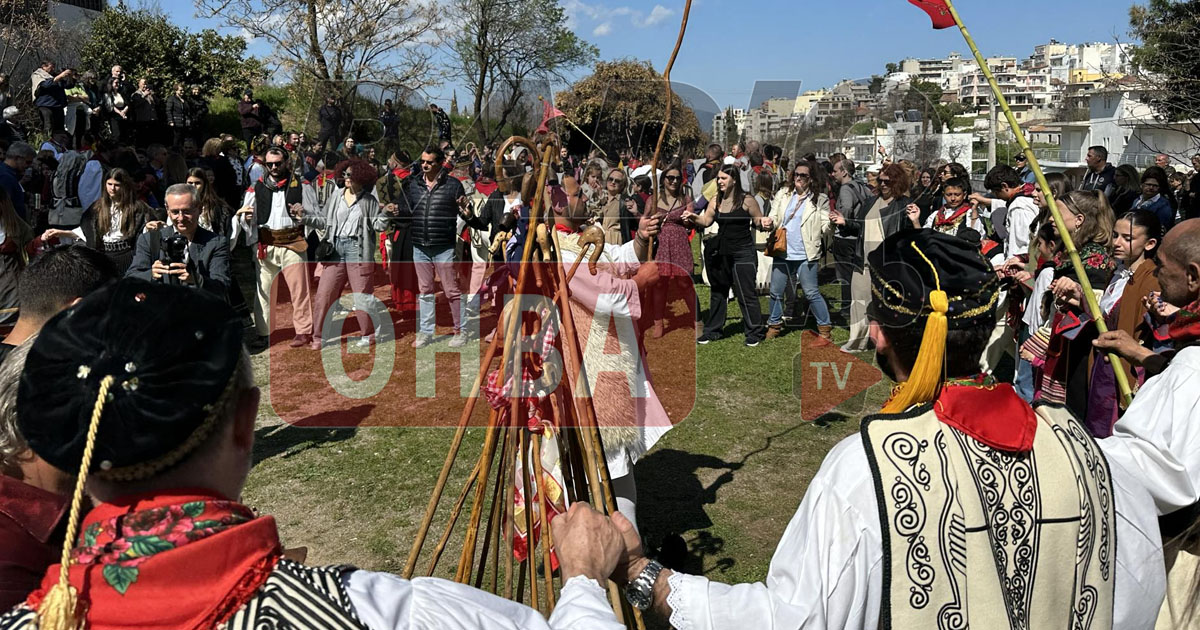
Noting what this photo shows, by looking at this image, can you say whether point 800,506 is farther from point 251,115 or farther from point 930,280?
point 251,115

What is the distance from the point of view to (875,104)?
8812mm

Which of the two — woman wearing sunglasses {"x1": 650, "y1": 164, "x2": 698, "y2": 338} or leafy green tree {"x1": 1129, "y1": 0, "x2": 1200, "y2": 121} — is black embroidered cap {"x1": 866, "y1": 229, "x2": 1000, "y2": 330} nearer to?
woman wearing sunglasses {"x1": 650, "y1": 164, "x2": 698, "y2": 338}

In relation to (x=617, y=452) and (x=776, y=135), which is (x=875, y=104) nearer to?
(x=776, y=135)

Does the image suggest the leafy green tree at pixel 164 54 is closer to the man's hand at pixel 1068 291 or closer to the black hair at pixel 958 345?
the man's hand at pixel 1068 291

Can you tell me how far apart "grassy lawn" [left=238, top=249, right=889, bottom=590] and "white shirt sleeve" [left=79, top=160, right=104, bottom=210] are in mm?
4613

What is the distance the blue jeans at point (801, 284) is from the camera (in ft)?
31.0

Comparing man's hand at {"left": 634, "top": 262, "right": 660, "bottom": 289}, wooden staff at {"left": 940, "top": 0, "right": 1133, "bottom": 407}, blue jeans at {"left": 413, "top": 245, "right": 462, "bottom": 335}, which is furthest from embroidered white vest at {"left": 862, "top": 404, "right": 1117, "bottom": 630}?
blue jeans at {"left": 413, "top": 245, "right": 462, "bottom": 335}

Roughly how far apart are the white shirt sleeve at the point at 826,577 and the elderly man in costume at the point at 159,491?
2.38 ft

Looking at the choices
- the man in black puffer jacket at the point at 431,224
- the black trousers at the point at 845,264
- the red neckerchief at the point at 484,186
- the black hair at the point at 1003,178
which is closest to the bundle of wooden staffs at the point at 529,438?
the man in black puffer jacket at the point at 431,224

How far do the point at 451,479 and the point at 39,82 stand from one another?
12.0 m

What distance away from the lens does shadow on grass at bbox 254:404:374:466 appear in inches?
250

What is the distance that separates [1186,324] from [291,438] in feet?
19.0

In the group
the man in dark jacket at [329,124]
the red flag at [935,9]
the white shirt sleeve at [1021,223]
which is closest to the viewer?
the red flag at [935,9]

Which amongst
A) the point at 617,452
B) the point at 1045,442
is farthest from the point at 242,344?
the point at 617,452
